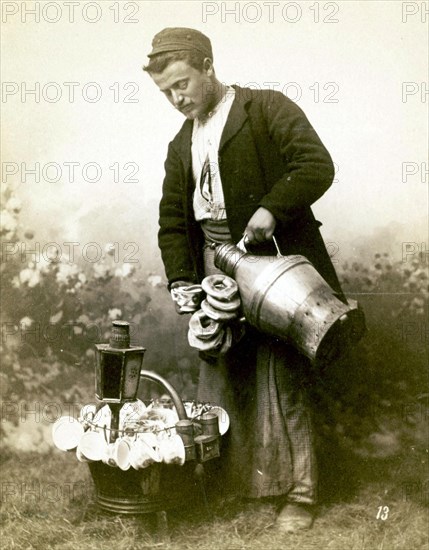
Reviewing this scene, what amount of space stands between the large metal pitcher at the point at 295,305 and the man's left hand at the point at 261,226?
69 millimetres

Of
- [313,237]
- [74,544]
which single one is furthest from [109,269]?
[74,544]

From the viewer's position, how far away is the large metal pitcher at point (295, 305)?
2242mm

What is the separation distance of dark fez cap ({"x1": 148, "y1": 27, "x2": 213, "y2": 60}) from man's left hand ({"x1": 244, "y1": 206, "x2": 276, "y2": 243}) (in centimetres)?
60

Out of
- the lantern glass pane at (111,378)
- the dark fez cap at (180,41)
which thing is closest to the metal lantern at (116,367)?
the lantern glass pane at (111,378)

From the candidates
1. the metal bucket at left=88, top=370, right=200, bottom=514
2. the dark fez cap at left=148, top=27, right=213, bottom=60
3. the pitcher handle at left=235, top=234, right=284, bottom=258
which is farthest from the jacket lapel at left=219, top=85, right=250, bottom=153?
the metal bucket at left=88, top=370, right=200, bottom=514

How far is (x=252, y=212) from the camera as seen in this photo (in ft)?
8.13

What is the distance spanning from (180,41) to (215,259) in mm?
755

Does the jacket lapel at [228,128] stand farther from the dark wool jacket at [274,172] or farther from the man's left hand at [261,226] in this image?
the man's left hand at [261,226]

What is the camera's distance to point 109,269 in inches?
109

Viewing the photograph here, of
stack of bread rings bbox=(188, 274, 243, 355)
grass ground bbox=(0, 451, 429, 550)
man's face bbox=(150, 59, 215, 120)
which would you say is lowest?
grass ground bbox=(0, 451, 429, 550)

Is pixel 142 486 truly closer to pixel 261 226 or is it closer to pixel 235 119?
pixel 261 226

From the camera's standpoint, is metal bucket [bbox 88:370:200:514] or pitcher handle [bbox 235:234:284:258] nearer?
metal bucket [bbox 88:370:200:514]

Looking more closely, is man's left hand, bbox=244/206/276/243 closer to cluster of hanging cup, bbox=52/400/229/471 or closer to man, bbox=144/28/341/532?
man, bbox=144/28/341/532

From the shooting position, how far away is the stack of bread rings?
2.40 m
